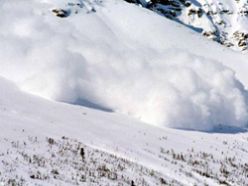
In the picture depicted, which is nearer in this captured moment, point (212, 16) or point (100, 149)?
point (100, 149)

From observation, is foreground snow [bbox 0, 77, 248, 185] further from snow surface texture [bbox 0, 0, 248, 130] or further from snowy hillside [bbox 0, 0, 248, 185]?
snow surface texture [bbox 0, 0, 248, 130]

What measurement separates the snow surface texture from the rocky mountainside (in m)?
40.7

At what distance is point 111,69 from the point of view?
60656mm

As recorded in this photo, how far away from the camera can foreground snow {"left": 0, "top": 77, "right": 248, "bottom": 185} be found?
24.3m

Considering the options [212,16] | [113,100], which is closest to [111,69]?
[113,100]

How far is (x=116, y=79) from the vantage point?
59031mm

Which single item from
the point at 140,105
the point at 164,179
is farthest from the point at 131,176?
the point at 140,105

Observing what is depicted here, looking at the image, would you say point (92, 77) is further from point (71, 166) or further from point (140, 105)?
point (71, 166)

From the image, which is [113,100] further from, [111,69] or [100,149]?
[100,149]

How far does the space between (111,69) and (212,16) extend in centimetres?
6286

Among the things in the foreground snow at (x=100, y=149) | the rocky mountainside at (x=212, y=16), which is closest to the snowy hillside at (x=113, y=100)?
the foreground snow at (x=100, y=149)

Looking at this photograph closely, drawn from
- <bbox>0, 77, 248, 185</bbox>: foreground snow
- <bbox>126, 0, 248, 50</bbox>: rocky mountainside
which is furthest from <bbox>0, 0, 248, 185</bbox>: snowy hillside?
<bbox>126, 0, 248, 50</bbox>: rocky mountainside

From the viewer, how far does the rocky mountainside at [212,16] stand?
383 feet

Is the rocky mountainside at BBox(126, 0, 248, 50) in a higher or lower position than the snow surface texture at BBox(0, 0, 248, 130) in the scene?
lower
